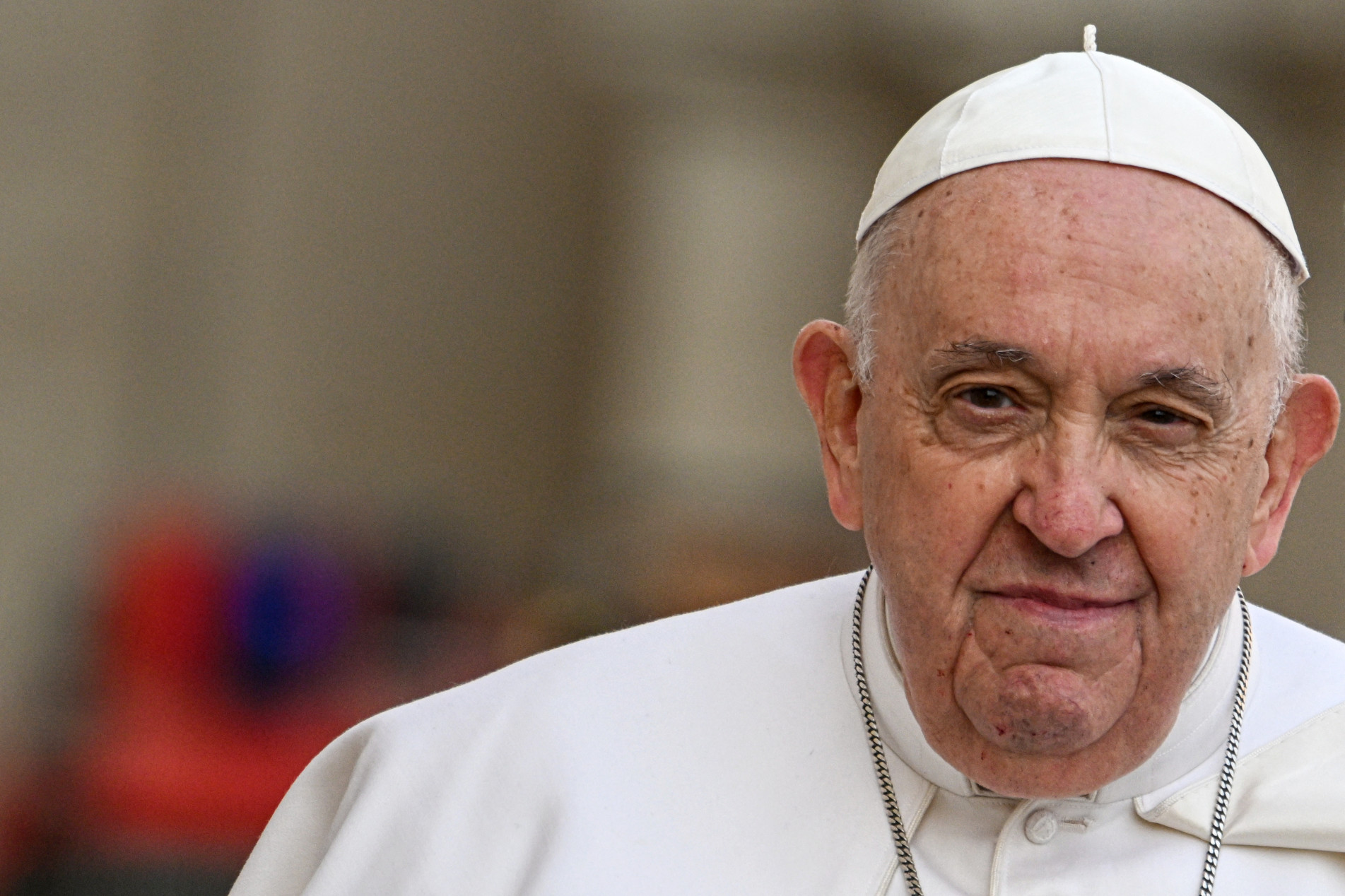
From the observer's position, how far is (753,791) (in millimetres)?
2357

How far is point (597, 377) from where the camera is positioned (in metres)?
8.98

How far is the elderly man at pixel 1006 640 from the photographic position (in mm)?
2027

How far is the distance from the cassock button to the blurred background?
10.5 ft

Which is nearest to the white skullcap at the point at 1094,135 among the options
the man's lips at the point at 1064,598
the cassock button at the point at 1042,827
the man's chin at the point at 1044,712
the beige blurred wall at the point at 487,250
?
the man's lips at the point at 1064,598

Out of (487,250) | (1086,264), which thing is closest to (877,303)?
(1086,264)

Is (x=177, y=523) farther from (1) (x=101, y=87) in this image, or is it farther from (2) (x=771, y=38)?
(2) (x=771, y=38)

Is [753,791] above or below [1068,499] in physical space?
below

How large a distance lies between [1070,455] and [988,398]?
145 mm

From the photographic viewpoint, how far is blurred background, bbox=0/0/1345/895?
5.61 metres

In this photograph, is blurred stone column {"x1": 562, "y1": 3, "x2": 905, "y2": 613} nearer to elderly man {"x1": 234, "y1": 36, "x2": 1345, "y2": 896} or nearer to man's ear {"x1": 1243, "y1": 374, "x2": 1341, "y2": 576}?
elderly man {"x1": 234, "y1": 36, "x2": 1345, "y2": 896}

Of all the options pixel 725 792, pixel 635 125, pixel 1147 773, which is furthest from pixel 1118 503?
pixel 635 125

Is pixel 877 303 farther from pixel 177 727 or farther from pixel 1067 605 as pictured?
pixel 177 727

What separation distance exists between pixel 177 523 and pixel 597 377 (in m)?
3.35

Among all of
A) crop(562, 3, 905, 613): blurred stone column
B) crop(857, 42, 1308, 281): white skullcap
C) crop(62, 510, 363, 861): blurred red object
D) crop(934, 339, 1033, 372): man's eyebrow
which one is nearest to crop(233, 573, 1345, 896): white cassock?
crop(934, 339, 1033, 372): man's eyebrow
